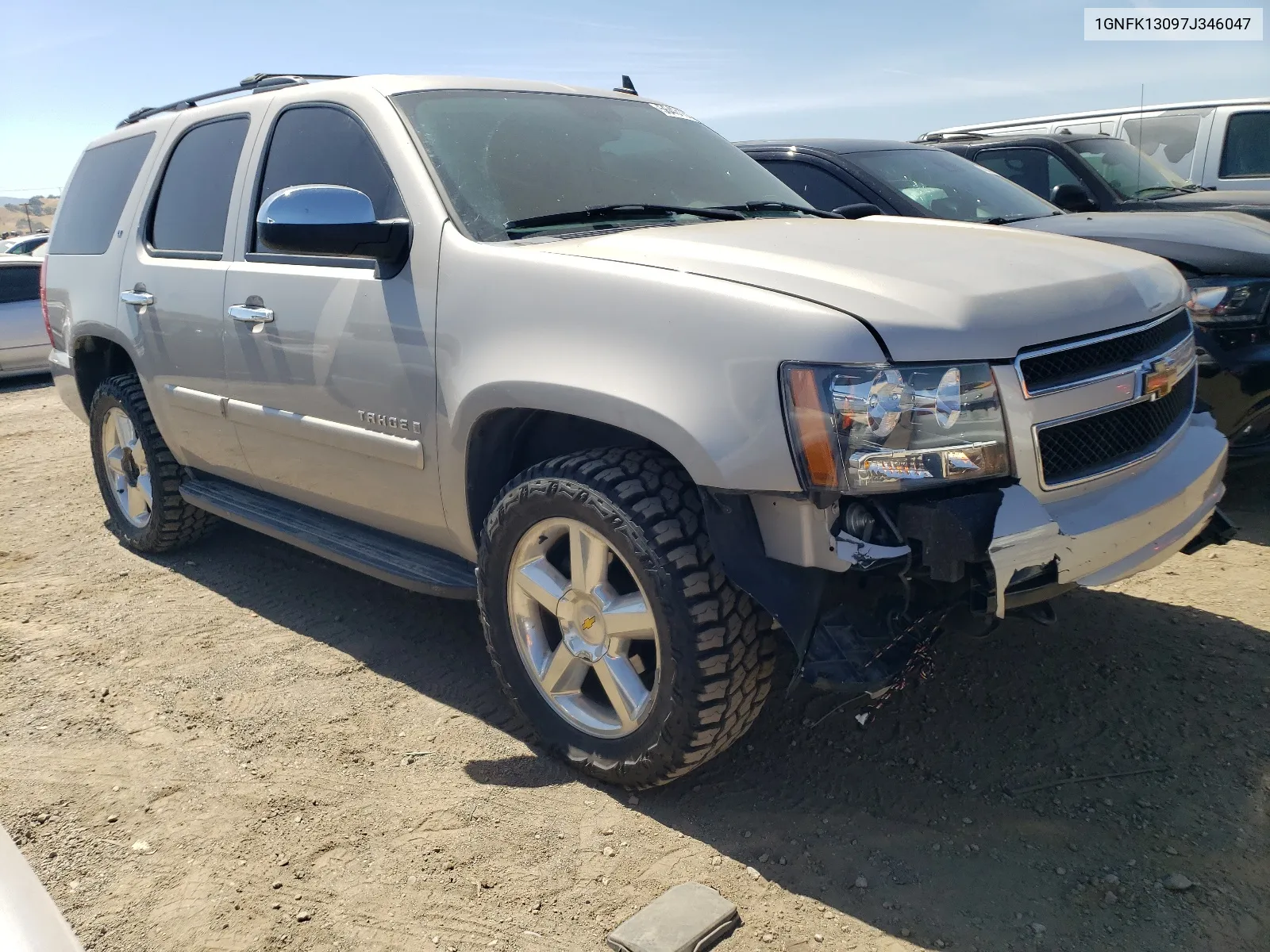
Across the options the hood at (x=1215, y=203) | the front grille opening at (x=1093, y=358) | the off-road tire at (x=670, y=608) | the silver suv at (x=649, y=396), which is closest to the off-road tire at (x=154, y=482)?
the silver suv at (x=649, y=396)

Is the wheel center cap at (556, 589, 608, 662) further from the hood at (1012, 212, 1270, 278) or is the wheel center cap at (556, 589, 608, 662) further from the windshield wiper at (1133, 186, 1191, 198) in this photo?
the windshield wiper at (1133, 186, 1191, 198)

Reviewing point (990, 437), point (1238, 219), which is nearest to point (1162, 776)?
point (990, 437)

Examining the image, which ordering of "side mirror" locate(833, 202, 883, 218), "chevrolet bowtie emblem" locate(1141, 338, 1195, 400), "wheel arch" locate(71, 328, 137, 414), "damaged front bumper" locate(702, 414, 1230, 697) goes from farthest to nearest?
"wheel arch" locate(71, 328, 137, 414) → "side mirror" locate(833, 202, 883, 218) → "chevrolet bowtie emblem" locate(1141, 338, 1195, 400) → "damaged front bumper" locate(702, 414, 1230, 697)

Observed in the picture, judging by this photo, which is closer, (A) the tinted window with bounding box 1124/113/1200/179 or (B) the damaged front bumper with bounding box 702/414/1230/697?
(B) the damaged front bumper with bounding box 702/414/1230/697

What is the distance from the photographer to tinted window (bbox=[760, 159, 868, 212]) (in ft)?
18.6

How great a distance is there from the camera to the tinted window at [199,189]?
4035 mm

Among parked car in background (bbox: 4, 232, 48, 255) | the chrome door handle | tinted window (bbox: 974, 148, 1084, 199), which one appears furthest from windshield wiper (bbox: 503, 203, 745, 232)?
parked car in background (bbox: 4, 232, 48, 255)

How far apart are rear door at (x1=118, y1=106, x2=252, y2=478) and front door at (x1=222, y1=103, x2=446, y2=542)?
170mm

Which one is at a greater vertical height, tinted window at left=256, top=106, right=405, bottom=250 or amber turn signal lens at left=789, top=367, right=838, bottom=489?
tinted window at left=256, top=106, right=405, bottom=250

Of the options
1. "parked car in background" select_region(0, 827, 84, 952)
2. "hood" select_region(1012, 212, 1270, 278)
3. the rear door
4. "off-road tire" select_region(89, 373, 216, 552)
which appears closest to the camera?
"parked car in background" select_region(0, 827, 84, 952)

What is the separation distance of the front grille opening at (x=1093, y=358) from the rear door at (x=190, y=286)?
2.87m

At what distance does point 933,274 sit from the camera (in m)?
2.46

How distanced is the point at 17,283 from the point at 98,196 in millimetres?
7773

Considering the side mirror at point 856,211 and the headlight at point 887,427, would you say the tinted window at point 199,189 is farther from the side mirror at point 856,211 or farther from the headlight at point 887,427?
the headlight at point 887,427
